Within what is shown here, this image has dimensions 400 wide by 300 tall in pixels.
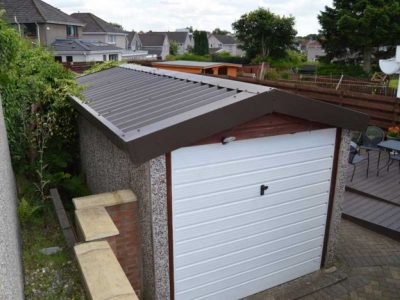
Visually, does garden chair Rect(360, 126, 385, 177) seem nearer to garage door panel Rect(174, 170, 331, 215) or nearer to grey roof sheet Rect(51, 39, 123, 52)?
garage door panel Rect(174, 170, 331, 215)

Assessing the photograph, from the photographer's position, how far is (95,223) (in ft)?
14.4

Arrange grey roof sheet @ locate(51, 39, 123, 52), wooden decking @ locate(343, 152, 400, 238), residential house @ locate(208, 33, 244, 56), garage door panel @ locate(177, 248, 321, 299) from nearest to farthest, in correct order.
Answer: garage door panel @ locate(177, 248, 321, 299), wooden decking @ locate(343, 152, 400, 238), grey roof sheet @ locate(51, 39, 123, 52), residential house @ locate(208, 33, 244, 56)

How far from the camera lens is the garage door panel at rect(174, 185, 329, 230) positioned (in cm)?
480

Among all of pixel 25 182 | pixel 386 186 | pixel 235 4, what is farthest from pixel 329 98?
pixel 235 4

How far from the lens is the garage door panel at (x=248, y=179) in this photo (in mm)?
4668

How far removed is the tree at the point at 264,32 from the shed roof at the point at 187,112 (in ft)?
145

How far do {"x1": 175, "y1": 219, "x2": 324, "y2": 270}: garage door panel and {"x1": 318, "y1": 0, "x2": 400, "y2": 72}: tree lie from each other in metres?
34.6

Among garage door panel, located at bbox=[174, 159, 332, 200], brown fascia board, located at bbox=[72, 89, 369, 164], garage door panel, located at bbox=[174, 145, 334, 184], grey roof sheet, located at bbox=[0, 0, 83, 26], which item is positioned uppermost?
grey roof sheet, located at bbox=[0, 0, 83, 26]

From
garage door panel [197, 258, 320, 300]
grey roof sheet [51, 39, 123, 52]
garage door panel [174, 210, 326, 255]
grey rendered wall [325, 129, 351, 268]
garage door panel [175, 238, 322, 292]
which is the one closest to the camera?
garage door panel [174, 210, 326, 255]

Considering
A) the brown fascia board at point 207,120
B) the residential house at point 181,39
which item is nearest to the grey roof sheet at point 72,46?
the brown fascia board at point 207,120

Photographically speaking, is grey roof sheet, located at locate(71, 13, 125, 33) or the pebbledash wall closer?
the pebbledash wall

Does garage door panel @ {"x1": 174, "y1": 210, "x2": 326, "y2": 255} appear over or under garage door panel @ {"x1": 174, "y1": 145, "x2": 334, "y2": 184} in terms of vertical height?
under

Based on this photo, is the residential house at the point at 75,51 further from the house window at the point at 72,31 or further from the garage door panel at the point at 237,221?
the garage door panel at the point at 237,221

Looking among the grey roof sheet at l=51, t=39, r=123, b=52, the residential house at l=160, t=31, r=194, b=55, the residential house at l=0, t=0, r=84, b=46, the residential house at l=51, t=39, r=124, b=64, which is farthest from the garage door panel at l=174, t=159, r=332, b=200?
the residential house at l=160, t=31, r=194, b=55
